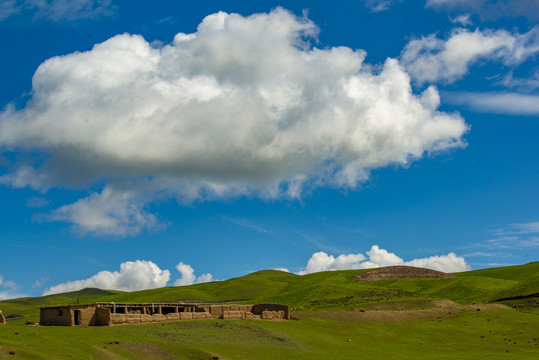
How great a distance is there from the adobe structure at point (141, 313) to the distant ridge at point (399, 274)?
83.5 metres

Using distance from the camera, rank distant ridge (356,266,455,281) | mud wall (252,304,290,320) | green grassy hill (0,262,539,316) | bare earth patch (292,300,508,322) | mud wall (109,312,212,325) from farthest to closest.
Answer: distant ridge (356,266,455,281) → green grassy hill (0,262,539,316) → bare earth patch (292,300,508,322) → mud wall (252,304,290,320) → mud wall (109,312,212,325)

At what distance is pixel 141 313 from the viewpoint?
7444cm

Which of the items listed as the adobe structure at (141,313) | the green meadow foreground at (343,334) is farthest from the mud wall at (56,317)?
the green meadow foreground at (343,334)

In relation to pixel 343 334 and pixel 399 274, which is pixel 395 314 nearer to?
pixel 343 334

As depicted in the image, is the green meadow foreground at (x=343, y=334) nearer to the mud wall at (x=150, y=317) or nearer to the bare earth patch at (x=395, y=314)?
the bare earth patch at (x=395, y=314)

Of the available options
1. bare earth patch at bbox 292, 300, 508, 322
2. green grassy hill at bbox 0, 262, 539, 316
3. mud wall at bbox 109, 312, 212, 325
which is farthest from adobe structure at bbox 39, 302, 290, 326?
green grassy hill at bbox 0, 262, 539, 316

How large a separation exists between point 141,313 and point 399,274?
4112 inches

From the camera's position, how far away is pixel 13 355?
153 ft

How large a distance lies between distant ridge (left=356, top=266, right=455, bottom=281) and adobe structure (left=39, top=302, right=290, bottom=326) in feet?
274

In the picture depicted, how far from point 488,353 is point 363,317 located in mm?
22981

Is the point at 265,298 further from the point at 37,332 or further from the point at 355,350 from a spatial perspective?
the point at 37,332

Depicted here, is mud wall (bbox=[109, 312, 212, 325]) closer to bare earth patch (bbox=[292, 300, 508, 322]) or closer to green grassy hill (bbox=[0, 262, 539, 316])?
bare earth patch (bbox=[292, 300, 508, 322])

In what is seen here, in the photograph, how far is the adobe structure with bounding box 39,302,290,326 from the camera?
66062 millimetres

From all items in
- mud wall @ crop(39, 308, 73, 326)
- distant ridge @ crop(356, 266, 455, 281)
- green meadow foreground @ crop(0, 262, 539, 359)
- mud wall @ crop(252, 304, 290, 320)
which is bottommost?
green meadow foreground @ crop(0, 262, 539, 359)
